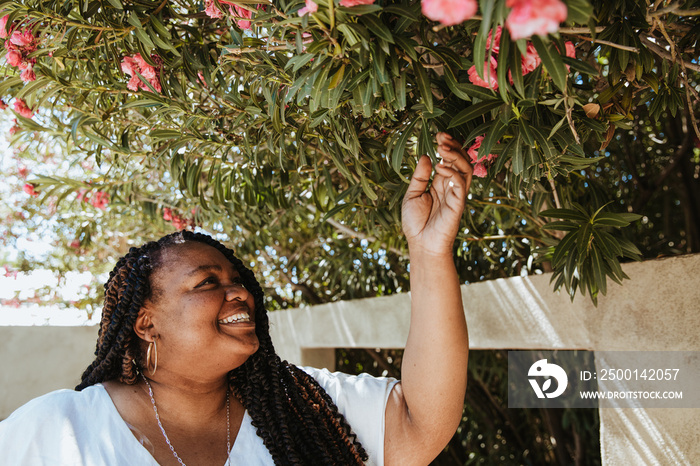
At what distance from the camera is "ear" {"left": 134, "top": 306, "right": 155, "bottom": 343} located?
2004 mm

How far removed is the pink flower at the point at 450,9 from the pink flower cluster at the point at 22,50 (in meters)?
1.59

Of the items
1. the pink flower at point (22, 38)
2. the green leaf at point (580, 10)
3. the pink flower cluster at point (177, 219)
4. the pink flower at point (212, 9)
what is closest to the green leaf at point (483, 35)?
the green leaf at point (580, 10)

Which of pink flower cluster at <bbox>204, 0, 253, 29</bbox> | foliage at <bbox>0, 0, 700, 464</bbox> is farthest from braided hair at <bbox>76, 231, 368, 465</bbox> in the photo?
pink flower cluster at <bbox>204, 0, 253, 29</bbox>

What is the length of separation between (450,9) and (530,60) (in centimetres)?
43

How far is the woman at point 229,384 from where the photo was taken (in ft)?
5.63

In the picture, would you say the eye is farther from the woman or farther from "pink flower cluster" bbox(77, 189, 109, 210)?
"pink flower cluster" bbox(77, 189, 109, 210)

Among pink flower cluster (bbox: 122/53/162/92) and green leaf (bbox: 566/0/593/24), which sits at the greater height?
pink flower cluster (bbox: 122/53/162/92)

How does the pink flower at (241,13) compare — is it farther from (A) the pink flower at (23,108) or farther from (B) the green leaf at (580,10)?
(A) the pink flower at (23,108)

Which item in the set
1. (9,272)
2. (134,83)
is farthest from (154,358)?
(9,272)

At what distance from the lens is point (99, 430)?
1.81 metres

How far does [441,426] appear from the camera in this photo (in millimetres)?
1832

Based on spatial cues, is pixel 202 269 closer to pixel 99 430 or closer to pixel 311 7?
pixel 99 430

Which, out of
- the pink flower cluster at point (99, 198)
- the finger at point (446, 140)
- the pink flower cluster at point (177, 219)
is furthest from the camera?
the pink flower cluster at point (177, 219)

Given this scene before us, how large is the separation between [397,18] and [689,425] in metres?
1.60
